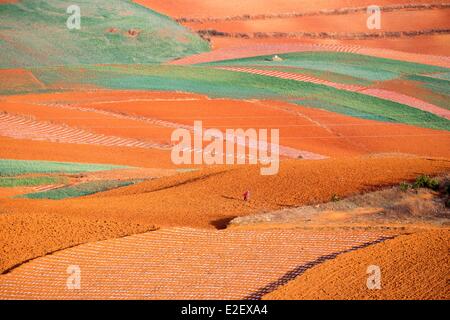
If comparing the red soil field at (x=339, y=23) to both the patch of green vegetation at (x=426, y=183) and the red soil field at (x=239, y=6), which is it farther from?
the patch of green vegetation at (x=426, y=183)

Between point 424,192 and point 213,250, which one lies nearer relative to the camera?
point 213,250

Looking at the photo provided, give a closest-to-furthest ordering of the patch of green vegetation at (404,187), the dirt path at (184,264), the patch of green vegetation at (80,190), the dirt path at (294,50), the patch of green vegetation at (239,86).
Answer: the dirt path at (184,264) < the patch of green vegetation at (404,187) < the patch of green vegetation at (80,190) < the patch of green vegetation at (239,86) < the dirt path at (294,50)

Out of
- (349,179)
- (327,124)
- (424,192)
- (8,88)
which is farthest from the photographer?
(8,88)

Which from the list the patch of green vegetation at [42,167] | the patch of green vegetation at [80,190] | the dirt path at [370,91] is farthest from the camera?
the dirt path at [370,91]

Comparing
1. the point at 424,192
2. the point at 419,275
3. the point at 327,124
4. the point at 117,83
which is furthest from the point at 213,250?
the point at 117,83

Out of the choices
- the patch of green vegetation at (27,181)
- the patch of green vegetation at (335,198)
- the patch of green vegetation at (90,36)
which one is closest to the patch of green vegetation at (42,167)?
the patch of green vegetation at (27,181)

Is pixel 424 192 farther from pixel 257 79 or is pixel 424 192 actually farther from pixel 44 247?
pixel 257 79
